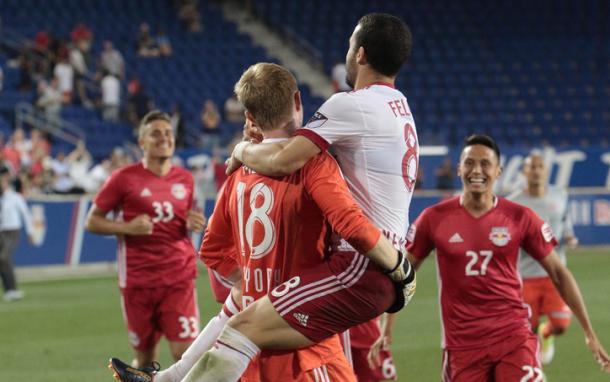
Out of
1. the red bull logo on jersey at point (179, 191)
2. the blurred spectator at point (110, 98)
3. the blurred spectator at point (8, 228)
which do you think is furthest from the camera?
the blurred spectator at point (110, 98)

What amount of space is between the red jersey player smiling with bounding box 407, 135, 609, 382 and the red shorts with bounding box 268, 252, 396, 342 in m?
2.27

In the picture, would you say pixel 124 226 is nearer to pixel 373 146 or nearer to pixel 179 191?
pixel 179 191

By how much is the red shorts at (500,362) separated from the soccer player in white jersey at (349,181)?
2.11 metres

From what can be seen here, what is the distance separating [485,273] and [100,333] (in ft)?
26.0

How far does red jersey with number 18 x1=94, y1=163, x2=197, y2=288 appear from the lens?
970 cm

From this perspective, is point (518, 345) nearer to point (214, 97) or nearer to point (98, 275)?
point (98, 275)

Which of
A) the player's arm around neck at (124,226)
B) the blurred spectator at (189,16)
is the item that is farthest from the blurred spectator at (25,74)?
the player's arm around neck at (124,226)

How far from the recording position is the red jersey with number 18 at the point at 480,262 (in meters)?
7.31

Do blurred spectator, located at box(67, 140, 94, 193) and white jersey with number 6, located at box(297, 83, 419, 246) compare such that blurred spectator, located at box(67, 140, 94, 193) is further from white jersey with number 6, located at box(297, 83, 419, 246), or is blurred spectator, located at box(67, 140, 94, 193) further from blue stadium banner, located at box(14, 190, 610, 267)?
white jersey with number 6, located at box(297, 83, 419, 246)

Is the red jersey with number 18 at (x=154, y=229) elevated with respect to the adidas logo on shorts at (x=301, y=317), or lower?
lower

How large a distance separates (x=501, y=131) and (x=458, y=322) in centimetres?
2608

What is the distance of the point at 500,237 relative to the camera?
751 cm

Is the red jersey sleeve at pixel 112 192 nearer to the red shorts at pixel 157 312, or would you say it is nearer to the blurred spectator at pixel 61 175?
the red shorts at pixel 157 312

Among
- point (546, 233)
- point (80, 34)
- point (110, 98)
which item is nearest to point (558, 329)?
point (546, 233)
